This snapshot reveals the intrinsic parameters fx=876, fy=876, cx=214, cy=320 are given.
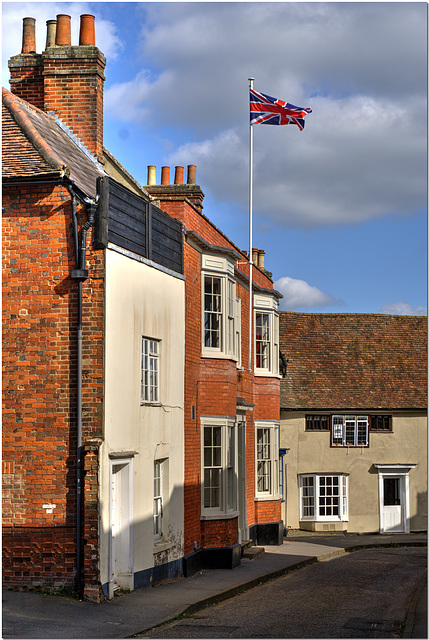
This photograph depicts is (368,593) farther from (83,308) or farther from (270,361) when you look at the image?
(270,361)

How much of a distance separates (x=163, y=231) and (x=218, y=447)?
5883mm

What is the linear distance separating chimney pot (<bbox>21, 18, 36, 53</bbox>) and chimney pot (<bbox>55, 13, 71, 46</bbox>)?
1047mm

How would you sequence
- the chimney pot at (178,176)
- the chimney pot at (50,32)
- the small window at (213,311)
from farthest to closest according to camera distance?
the chimney pot at (178,176) → the small window at (213,311) → the chimney pot at (50,32)

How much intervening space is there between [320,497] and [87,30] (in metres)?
22.0

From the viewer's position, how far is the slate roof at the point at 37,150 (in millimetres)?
15398

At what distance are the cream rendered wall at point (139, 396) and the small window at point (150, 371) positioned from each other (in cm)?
15

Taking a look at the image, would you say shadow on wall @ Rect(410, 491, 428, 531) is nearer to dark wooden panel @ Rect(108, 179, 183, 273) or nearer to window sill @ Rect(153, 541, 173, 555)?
window sill @ Rect(153, 541, 173, 555)

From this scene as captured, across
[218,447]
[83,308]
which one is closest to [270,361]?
[218,447]

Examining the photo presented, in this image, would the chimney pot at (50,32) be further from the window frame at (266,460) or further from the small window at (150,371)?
the window frame at (266,460)

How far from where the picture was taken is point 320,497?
116 feet

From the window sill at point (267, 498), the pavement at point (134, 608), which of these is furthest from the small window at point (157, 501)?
the window sill at point (267, 498)

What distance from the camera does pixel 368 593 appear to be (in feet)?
57.6

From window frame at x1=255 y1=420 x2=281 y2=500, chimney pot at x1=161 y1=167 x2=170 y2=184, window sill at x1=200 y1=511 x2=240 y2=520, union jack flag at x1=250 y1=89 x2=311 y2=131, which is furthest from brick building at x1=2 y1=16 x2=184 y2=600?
window frame at x1=255 y1=420 x2=281 y2=500

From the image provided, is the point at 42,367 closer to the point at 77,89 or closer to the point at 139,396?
the point at 139,396
